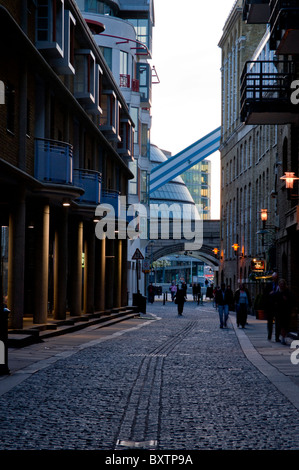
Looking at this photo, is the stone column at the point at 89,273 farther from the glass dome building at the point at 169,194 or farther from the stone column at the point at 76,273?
the glass dome building at the point at 169,194

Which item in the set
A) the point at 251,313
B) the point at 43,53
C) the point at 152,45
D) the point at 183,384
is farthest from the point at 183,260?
the point at 183,384

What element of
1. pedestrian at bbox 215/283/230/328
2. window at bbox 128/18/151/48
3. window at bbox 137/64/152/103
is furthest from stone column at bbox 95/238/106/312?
window at bbox 128/18/151/48

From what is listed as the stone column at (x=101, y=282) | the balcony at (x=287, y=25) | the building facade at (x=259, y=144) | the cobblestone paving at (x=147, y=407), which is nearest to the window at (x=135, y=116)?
the building facade at (x=259, y=144)

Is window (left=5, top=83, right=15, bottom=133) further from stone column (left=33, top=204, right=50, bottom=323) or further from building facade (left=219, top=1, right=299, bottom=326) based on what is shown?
building facade (left=219, top=1, right=299, bottom=326)

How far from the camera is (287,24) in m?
20.3

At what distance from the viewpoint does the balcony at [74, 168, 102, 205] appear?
3122cm

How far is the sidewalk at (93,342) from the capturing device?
43.5ft

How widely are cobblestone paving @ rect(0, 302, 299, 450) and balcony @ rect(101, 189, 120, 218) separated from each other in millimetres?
19409

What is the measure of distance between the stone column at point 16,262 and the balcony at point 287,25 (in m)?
7.17

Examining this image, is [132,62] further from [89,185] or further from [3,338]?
[3,338]

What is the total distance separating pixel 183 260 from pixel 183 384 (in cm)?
16447

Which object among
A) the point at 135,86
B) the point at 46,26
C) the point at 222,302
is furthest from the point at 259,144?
the point at 46,26

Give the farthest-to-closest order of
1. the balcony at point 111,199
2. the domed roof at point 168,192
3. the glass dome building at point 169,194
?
the domed roof at point 168,192, the glass dome building at point 169,194, the balcony at point 111,199
